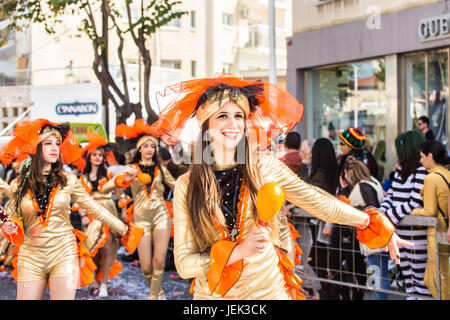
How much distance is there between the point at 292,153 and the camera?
7512 millimetres

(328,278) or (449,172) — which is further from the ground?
(449,172)

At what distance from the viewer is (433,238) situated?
5363 millimetres

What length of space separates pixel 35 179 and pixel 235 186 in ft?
9.35

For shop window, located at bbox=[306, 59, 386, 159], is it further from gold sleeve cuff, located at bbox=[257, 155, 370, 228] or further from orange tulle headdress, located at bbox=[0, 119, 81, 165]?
gold sleeve cuff, located at bbox=[257, 155, 370, 228]

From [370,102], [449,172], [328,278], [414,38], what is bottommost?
[328,278]

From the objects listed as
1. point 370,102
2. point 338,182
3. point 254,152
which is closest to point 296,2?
point 370,102

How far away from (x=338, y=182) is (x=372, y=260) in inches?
51.1

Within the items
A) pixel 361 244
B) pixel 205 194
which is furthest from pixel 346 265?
pixel 205 194

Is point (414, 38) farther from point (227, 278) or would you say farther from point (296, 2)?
point (227, 278)

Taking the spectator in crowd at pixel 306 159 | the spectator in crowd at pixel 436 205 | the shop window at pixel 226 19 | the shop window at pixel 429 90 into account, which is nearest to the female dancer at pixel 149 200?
the spectator in crowd at pixel 306 159

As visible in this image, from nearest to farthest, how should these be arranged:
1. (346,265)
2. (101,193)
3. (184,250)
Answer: (184,250), (346,265), (101,193)

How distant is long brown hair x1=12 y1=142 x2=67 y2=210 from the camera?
542cm

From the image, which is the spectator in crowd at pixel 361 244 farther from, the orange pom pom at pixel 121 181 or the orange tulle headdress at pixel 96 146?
the orange tulle headdress at pixel 96 146

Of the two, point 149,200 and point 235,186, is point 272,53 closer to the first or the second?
point 149,200
